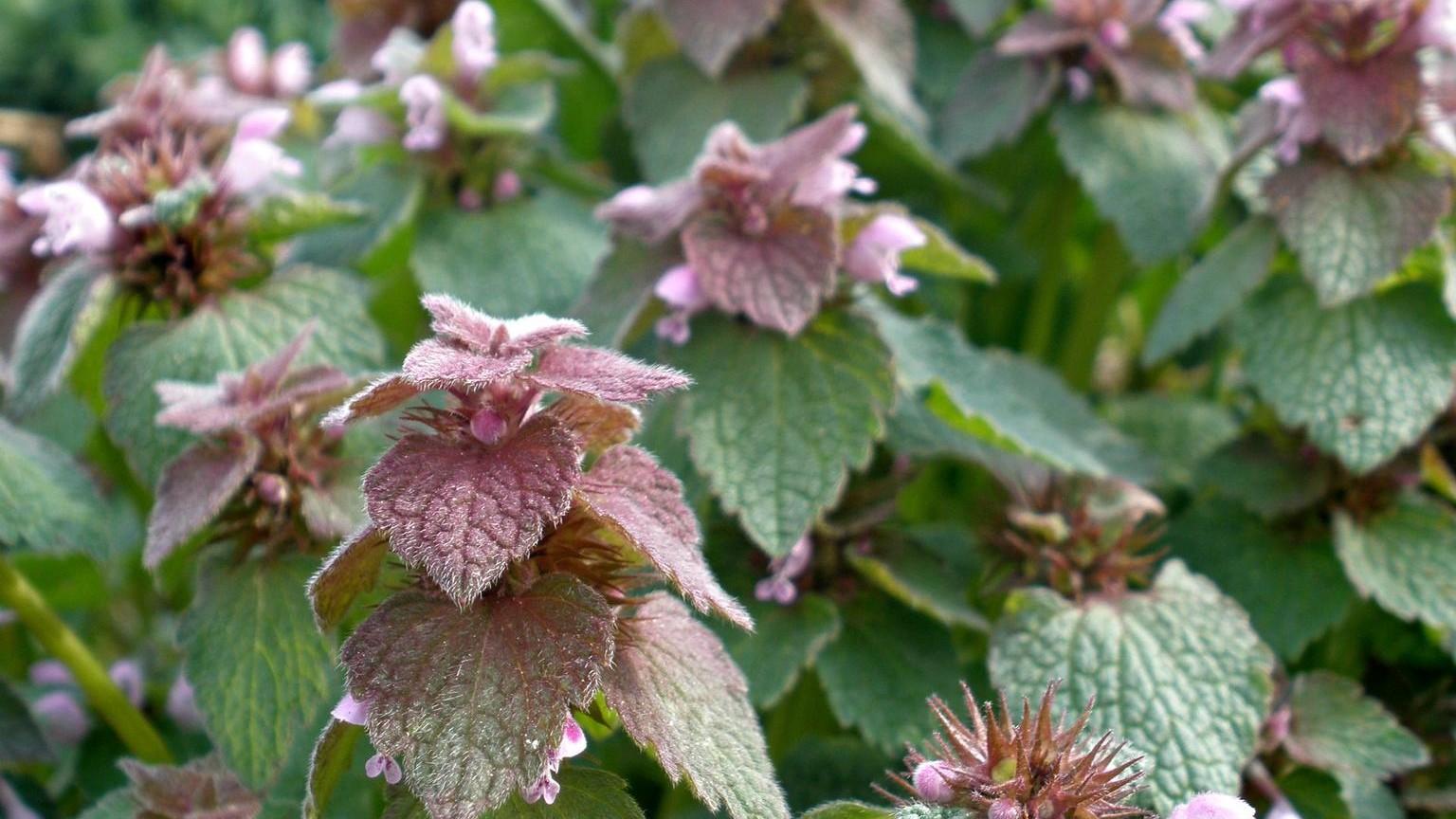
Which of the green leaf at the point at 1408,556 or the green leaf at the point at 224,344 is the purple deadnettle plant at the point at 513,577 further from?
the green leaf at the point at 1408,556

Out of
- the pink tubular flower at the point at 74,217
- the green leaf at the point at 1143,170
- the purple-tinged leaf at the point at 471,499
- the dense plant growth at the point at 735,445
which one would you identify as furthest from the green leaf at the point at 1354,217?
the pink tubular flower at the point at 74,217

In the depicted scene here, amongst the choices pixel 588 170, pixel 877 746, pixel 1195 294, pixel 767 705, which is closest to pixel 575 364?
pixel 767 705

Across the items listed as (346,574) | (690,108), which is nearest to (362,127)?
(690,108)

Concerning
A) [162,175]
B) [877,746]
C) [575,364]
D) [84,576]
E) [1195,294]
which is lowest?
[84,576]

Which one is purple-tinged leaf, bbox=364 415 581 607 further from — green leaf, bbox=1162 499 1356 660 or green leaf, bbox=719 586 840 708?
green leaf, bbox=1162 499 1356 660

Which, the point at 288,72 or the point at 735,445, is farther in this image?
the point at 288,72

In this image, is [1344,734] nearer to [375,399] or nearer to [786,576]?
[786,576]

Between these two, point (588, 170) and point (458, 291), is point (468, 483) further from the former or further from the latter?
point (588, 170)
